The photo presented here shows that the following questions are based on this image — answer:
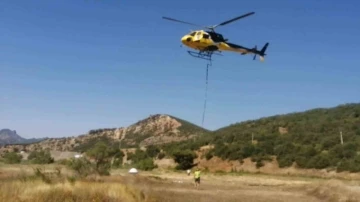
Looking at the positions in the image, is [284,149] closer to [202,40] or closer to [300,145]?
[300,145]

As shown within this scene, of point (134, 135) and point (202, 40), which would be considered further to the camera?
point (134, 135)

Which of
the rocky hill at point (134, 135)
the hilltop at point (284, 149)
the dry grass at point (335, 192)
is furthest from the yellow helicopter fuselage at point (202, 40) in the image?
the rocky hill at point (134, 135)

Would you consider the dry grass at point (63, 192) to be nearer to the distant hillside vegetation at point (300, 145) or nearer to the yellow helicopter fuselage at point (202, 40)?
the yellow helicopter fuselage at point (202, 40)

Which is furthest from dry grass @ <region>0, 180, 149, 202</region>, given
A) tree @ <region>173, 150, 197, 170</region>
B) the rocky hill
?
the rocky hill

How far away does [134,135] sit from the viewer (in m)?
174

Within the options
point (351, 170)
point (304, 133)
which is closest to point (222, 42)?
point (351, 170)

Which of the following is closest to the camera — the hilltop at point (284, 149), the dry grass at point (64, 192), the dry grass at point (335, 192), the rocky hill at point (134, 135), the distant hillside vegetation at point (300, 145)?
the dry grass at point (64, 192)

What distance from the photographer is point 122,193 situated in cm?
2100

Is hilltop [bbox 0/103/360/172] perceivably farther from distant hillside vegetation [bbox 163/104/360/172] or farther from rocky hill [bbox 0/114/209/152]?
rocky hill [bbox 0/114/209/152]

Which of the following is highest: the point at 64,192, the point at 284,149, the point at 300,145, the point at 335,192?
the point at 300,145

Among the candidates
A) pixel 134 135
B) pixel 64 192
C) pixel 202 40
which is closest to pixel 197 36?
pixel 202 40

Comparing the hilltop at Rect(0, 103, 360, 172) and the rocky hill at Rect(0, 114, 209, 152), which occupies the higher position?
the rocky hill at Rect(0, 114, 209, 152)

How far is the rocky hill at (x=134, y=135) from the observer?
152625 millimetres

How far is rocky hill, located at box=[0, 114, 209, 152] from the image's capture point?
153 metres
